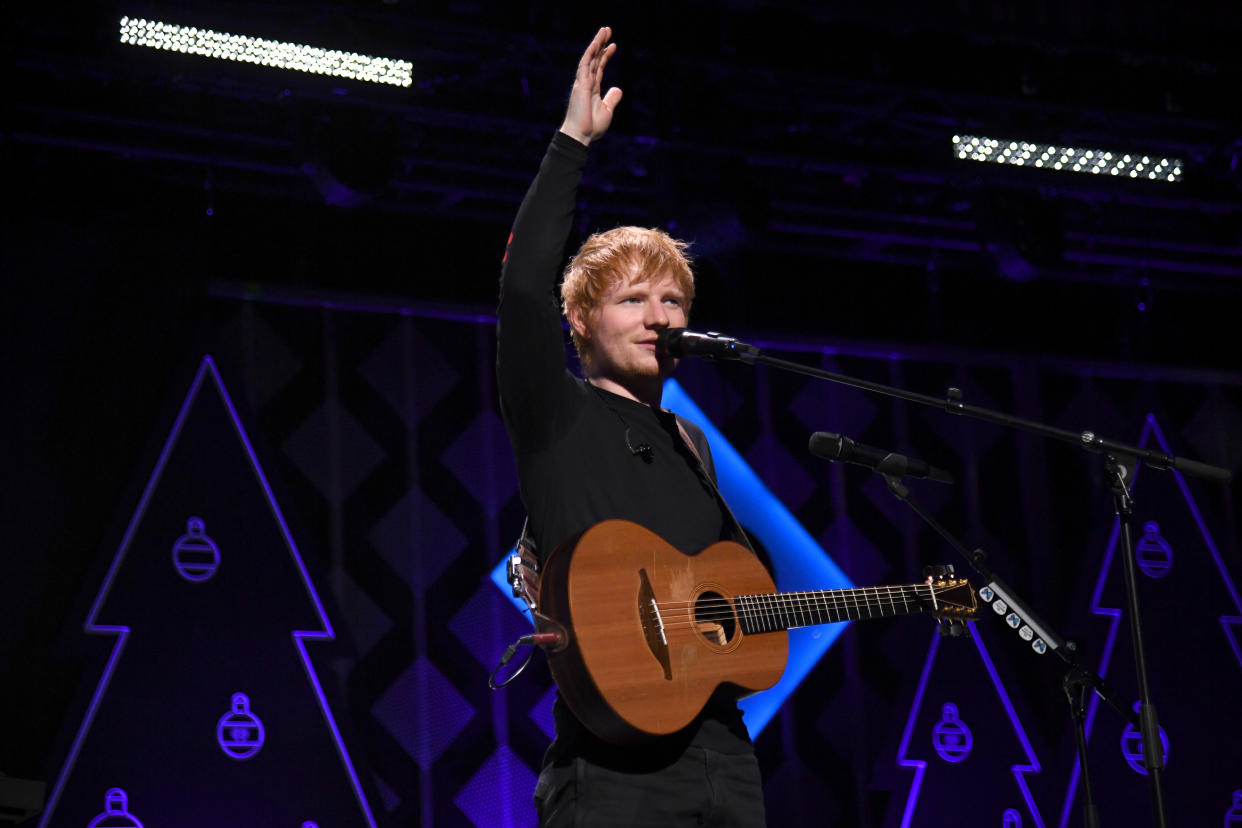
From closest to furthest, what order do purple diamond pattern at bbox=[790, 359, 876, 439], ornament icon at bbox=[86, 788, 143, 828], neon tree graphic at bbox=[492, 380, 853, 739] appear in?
ornament icon at bbox=[86, 788, 143, 828] < neon tree graphic at bbox=[492, 380, 853, 739] < purple diamond pattern at bbox=[790, 359, 876, 439]

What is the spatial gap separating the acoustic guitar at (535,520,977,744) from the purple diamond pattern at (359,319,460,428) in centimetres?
391

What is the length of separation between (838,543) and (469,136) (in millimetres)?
2899

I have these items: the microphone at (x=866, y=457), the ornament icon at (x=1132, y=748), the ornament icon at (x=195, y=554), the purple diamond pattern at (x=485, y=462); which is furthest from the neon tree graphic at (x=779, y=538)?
the microphone at (x=866, y=457)

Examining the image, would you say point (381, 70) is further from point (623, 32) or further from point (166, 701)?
point (166, 701)

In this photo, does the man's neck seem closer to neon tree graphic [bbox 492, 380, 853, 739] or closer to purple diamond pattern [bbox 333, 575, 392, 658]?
purple diamond pattern [bbox 333, 575, 392, 658]

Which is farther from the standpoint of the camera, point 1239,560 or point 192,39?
point 1239,560

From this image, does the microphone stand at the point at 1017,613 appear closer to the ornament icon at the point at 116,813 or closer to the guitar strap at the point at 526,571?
the guitar strap at the point at 526,571

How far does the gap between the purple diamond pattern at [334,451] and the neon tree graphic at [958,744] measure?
123 inches

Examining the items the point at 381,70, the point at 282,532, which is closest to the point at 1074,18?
the point at 381,70

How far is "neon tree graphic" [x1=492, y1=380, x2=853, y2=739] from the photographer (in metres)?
6.77

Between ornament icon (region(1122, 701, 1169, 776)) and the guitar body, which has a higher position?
the guitar body

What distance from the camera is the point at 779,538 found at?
271 inches

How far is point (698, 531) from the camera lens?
2779mm

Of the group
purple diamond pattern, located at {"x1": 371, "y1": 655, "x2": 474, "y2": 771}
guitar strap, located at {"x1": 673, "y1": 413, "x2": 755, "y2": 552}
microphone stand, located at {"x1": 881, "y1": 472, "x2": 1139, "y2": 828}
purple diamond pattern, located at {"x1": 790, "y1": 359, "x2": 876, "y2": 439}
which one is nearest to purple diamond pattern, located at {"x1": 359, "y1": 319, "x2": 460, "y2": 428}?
purple diamond pattern, located at {"x1": 371, "y1": 655, "x2": 474, "y2": 771}
